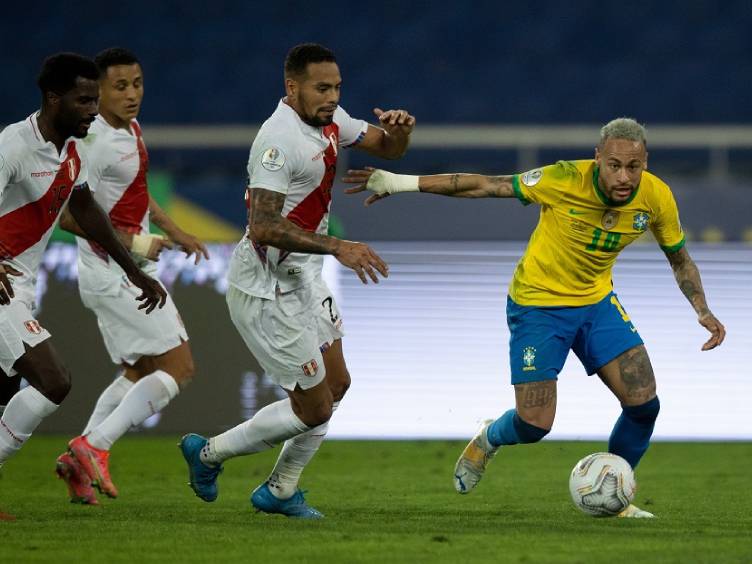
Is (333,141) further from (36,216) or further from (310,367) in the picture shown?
(36,216)

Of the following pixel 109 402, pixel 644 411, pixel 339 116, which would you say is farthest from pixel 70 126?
pixel 644 411

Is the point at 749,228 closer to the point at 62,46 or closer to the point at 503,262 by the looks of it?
the point at 503,262

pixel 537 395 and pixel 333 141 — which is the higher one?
pixel 333 141

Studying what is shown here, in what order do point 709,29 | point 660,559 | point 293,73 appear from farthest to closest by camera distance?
point 709,29 < point 293,73 < point 660,559

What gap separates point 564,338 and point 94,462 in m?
2.60

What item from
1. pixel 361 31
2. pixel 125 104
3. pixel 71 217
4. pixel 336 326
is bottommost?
pixel 336 326

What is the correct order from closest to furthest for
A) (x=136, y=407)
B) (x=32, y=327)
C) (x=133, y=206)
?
(x=32, y=327) → (x=136, y=407) → (x=133, y=206)

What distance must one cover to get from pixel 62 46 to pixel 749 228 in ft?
27.2

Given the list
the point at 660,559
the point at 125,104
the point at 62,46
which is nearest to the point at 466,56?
the point at 62,46

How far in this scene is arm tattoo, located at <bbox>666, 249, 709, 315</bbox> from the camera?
673 cm

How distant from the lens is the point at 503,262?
1146 centimetres

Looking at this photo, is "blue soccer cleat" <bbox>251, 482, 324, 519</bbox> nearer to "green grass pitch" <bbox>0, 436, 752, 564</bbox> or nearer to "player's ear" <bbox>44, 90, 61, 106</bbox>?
"green grass pitch" <bbox>0, 436, 752, 564</bbox>

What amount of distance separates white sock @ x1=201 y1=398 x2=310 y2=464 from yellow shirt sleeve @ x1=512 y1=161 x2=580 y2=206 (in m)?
1.56

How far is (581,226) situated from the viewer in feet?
22.0
